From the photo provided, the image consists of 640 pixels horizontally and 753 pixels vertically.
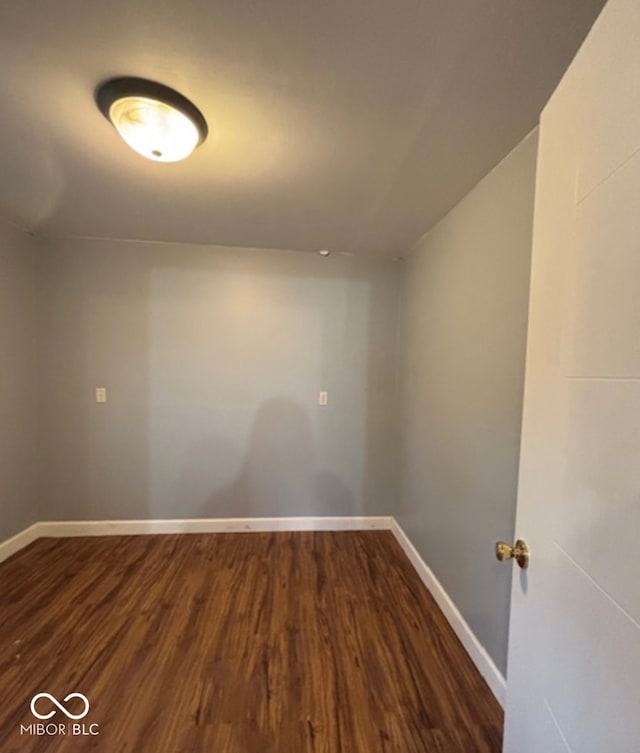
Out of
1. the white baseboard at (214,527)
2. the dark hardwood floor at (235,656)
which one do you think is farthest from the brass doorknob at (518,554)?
the white baseboard at (214,527)

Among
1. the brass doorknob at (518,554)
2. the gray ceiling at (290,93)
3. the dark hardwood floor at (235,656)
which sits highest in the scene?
the gray ceiling at (290,93)

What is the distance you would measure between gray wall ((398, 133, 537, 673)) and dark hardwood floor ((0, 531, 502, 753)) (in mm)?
294

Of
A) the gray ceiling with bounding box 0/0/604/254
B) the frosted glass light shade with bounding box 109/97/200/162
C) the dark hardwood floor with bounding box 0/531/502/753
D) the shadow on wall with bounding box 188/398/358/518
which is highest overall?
the gray ceiling with bounding box 0/0/604/254

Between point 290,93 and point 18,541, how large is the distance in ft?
10.6

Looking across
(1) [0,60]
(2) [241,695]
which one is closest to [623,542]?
(2) [241,695]

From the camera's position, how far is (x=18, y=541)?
2594mm

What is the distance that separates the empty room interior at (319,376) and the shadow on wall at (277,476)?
0.02m

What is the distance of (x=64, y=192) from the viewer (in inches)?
78.8

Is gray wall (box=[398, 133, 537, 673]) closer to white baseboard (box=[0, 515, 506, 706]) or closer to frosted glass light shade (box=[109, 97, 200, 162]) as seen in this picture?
white baseboard (box=[0, 515, 506, 706])

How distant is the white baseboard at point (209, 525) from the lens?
9.25 ft

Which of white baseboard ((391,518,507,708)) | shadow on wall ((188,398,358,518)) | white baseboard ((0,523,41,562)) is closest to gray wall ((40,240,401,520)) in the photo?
shadow on wall ((188,398,358,518))

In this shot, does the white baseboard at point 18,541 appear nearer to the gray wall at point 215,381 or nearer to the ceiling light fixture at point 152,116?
the gray wall at point 215,381

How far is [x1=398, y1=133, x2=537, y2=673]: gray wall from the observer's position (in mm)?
1479

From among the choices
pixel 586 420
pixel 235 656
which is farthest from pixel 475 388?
pixel 235 656
